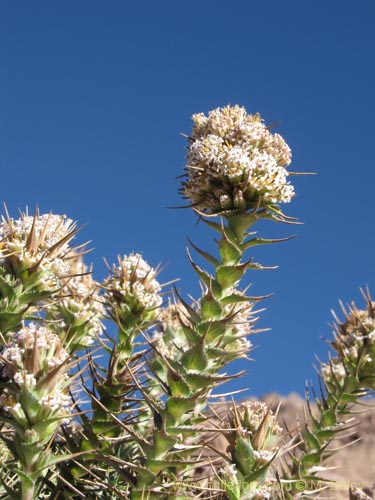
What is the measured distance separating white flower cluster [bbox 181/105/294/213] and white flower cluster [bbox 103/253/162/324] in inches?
46.2

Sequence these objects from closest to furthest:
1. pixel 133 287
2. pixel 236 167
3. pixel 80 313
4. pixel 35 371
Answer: pixel 35 371
pixel 236 167
pixel 133 287
pixel 80 313

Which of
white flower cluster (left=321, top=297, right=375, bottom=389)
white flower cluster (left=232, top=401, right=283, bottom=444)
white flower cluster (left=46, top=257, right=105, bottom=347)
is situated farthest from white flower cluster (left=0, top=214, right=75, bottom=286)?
white flower cluster (left=321, top=297, right=375, bottom=389)

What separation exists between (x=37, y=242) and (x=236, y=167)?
1.54 meters

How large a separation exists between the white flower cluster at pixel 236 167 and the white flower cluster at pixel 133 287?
46.2 inches

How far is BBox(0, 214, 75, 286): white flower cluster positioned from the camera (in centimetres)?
464

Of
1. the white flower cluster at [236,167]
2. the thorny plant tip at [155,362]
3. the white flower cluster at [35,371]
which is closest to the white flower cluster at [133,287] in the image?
the thorny plant tip at [155,362]

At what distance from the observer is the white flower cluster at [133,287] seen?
5.77 m

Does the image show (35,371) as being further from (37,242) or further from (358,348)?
(358,348)

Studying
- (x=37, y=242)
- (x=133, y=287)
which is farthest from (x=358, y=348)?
(x=37, y=242)

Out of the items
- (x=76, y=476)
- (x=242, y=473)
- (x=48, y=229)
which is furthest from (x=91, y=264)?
Result: (x=242, y=473)

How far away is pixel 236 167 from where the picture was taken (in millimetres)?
4539

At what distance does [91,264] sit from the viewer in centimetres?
711

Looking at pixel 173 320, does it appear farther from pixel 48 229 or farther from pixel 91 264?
pixel 48 229

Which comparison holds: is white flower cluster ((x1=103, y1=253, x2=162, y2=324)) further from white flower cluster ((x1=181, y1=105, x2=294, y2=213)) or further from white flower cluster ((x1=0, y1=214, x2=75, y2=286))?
white flower cluster ((x1=181, y1=105, x2=294, y2=213))
